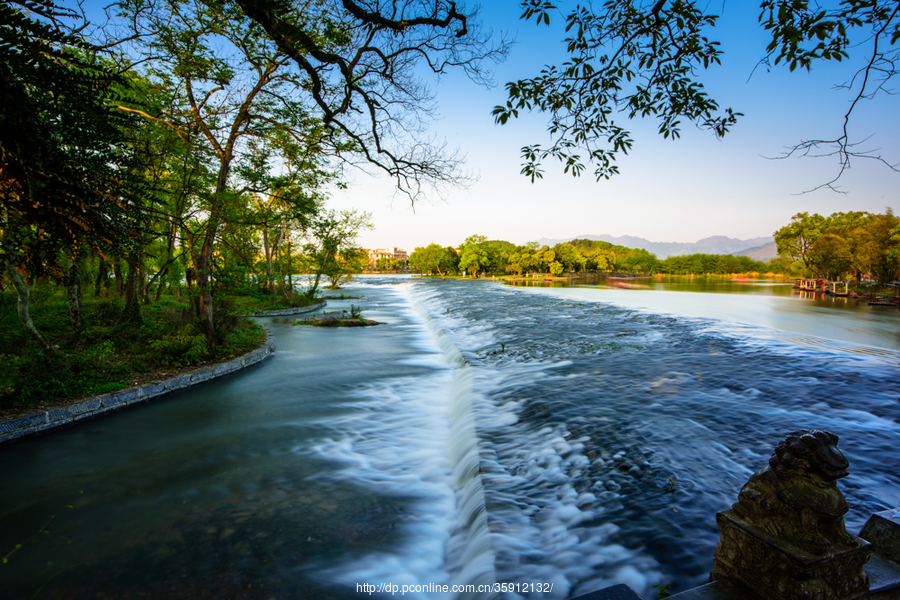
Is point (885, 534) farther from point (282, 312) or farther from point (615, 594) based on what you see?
point (282, 312)

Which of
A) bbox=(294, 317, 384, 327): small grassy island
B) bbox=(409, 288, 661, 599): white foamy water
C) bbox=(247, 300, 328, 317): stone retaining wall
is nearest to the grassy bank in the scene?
bbox=(294, 317, 384, 327): small grassy island

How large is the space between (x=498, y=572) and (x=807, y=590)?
2.18 meters

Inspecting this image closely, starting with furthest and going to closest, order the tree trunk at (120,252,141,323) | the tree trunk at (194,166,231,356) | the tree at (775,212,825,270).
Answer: the tree at (775,212,825,270) < the tree trunk at (120,252,141,323) < the tree trunk at (194,166,231,356)

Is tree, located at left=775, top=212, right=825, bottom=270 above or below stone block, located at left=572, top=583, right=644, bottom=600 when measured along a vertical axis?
above

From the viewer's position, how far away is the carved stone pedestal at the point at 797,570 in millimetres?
1735

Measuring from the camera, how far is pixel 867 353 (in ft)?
39.6

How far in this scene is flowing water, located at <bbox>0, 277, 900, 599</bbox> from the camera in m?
3.36

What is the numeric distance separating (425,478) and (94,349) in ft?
27.6

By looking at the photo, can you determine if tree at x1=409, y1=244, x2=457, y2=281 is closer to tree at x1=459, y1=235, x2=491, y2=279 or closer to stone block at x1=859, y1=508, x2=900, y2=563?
tree at x1=459, y1=235, x2=491, y2=279

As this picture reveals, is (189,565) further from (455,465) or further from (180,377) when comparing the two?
(180,377)

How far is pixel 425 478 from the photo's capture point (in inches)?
207

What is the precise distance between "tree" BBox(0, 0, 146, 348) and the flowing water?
292 cm

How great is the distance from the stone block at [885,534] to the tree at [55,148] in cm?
449

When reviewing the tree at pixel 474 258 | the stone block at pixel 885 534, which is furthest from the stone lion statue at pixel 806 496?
the tree at pixel 474 258
